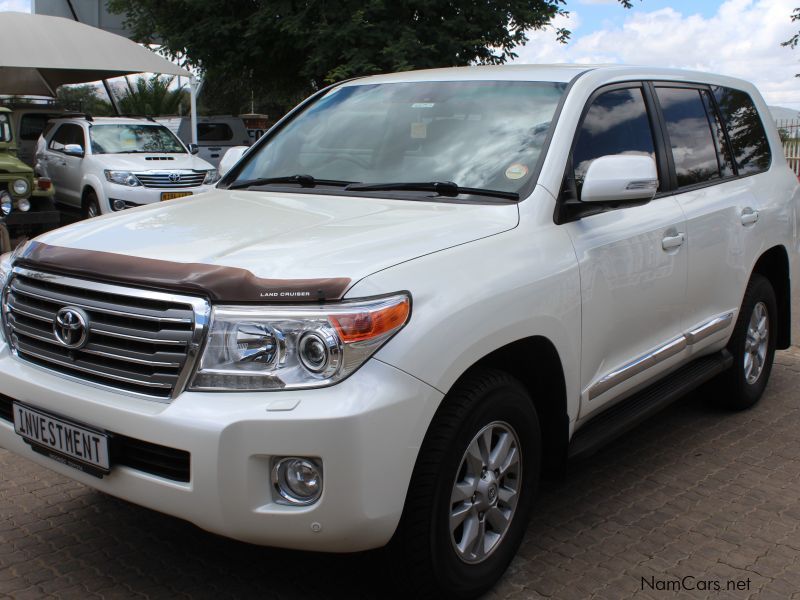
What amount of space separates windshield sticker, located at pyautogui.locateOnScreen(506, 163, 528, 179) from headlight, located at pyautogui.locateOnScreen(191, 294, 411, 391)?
1.07 m

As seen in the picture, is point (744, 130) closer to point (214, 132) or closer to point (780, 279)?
point (780, 279)

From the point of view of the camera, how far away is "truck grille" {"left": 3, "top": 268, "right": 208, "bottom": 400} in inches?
98.8

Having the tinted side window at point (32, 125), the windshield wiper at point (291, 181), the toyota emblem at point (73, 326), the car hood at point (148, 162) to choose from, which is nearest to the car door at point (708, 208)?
the windshield wiper at point (291, 181)

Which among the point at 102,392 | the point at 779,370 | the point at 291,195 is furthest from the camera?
the point at 779,370

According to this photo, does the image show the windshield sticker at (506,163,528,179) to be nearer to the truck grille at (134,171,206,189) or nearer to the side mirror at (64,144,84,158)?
the truck grille at (134,171,206,189)

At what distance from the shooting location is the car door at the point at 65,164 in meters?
13.5

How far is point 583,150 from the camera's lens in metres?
3.53

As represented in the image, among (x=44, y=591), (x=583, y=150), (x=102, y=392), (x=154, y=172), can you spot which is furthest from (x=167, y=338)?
(x=154, y=172)

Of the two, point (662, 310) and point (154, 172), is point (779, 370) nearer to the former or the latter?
point (662, 310)

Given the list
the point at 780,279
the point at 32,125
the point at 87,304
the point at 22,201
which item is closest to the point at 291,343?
the point at 87,304

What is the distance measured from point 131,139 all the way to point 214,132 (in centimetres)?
644

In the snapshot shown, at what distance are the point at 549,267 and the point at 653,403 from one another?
3.97ft

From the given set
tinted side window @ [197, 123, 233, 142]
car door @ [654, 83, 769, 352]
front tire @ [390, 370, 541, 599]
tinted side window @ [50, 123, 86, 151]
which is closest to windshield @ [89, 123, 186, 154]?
tinted side window @ [50, 123, 86, 151]

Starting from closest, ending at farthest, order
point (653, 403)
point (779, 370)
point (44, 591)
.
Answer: point (44, 591) → point (653, 403) → point (779, 370)
